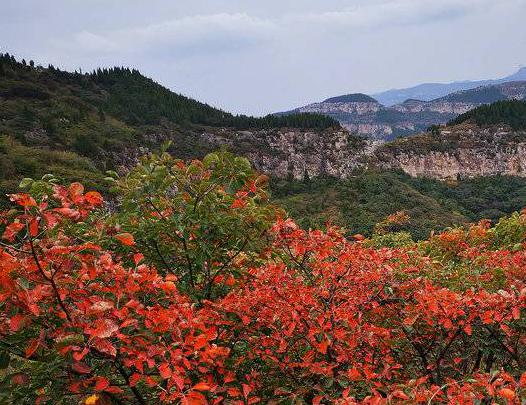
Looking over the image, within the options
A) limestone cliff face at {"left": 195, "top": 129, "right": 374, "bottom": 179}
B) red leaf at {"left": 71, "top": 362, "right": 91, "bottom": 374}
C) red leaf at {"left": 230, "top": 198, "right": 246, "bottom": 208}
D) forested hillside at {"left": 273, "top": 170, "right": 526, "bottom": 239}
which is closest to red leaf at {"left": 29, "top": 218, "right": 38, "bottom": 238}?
red leaf at {"left": 71, "top": 362, "right": 91, "bottom": 374}

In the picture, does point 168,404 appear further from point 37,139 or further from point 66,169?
point 37,139

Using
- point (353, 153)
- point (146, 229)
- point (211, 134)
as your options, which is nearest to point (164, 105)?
point (211, 134)

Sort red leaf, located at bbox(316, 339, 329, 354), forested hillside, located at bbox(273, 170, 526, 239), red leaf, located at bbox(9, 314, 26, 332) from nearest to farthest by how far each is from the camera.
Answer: red leaf, located at bbox(9, 314, 26, 332)
red leaf, located at bbox(316, 339, 329, 354)
forested hillside, located at bbox(273, 170, 526, 239)

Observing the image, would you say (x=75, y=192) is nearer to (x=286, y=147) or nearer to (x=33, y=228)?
(x=33, y=228)

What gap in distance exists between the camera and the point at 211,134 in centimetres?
9250

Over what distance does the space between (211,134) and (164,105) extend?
1937 cm

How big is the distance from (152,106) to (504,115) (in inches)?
3155

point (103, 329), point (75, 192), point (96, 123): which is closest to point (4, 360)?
point (103, 329)

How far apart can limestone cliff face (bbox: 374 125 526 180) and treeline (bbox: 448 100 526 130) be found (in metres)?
4.78

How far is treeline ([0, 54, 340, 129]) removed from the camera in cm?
9406

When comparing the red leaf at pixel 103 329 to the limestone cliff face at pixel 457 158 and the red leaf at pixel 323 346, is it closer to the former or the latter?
the red leaf at pixel 323 346

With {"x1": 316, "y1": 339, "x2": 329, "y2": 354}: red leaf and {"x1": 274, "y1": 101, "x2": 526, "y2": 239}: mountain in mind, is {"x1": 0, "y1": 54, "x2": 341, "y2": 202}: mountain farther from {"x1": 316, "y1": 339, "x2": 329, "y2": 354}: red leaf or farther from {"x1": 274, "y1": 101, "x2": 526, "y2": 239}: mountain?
{"x1": 316, "y1": 339, "x2": 329, "y2": 354}: red leaf

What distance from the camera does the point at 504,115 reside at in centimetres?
10362

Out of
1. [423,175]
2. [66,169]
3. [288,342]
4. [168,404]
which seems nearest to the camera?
[168,404]
